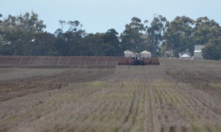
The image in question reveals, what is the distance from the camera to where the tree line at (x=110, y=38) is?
11594 centimetres

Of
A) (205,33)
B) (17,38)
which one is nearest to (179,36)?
(205,33)

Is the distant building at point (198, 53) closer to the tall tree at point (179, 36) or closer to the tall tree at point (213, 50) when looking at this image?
the tall tree at point (213, 50)

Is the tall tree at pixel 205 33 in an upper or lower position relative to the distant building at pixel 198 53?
upper

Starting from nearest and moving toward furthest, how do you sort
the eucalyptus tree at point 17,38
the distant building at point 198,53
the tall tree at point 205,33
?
the eucalyptus tree at point 17,38
the distant building at point 198,53
the tall tree at point 205,33

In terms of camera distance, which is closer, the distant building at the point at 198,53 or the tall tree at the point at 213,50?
the tall tree at the point at 213,50

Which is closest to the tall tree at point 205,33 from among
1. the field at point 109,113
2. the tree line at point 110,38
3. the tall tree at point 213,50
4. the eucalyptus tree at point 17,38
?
the tree line at point 110,38

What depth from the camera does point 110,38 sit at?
119938mm

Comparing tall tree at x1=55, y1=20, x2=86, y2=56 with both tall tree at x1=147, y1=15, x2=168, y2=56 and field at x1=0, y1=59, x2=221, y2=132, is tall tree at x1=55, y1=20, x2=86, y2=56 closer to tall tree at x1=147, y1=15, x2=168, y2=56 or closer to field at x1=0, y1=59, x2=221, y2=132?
tall tree at x1=147, y1=15, x2=168, y2=56

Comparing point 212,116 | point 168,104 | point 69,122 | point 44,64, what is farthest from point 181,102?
point 44,64

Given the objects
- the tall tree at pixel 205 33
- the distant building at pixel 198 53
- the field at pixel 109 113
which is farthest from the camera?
the tall tree at pixel 205 33

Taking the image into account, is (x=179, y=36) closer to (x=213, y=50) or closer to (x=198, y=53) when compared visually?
(x=198, y=53)

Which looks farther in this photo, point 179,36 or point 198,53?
point 179,36

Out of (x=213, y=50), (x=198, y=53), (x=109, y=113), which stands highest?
(x=109, y=113)

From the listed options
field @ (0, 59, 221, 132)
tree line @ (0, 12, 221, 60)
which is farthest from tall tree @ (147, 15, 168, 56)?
field @ (0, 59, 221, 132)
